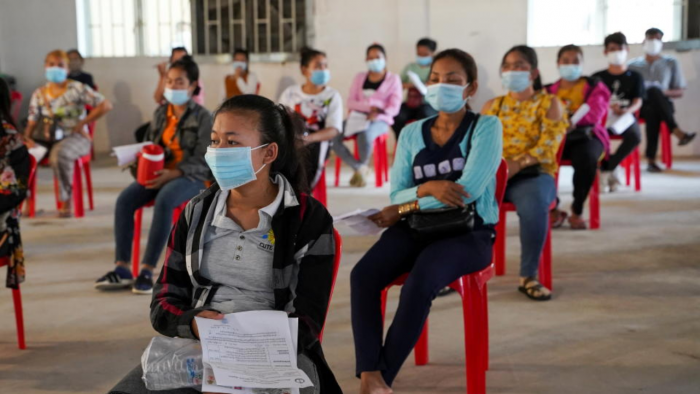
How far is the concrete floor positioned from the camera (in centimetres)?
283

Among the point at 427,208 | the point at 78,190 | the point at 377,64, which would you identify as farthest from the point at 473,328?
the point at 377,64

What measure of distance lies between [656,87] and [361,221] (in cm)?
566

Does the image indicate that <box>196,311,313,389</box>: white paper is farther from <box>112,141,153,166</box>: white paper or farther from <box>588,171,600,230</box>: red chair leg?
<box>588,171,600,230</box>: red chair leg

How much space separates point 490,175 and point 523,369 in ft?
2.24

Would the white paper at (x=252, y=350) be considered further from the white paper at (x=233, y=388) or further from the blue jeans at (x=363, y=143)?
the blue jeans at (x=363, y=143)

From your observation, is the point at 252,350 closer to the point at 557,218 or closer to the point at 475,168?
the point at 475,168

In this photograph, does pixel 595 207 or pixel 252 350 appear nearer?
pixel 252 350

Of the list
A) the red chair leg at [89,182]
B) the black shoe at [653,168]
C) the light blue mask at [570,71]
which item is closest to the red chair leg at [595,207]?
the light blue mask at [570,71]

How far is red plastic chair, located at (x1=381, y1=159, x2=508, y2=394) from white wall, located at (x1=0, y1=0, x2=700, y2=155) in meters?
6.59

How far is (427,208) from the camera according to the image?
288 cm

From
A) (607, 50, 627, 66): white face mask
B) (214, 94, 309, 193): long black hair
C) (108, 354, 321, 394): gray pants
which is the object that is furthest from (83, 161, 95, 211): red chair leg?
(108, 354, 321, 394): gray pants

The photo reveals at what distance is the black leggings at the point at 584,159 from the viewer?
496 cm

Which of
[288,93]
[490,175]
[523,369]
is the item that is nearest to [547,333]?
[523,369]

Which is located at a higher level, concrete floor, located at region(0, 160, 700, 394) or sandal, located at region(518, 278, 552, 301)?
sandal, located at region(518, 278, 552, 301)
